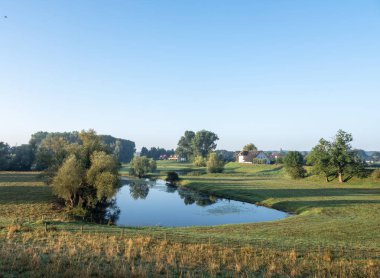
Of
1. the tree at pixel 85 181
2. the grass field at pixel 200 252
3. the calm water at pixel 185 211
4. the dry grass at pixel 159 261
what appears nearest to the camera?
the dry grass at pixel 159 261

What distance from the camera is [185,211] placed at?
171 feet

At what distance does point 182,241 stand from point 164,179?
284ft

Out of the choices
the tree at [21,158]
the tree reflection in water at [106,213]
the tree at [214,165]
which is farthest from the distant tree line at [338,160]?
the tree at [21,158]

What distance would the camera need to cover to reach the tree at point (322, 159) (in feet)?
284

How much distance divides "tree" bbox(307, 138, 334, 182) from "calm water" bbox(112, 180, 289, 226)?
1460 inches

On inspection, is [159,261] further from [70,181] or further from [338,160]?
[338,160]

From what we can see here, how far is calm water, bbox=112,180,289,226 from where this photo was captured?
43875 millimetres

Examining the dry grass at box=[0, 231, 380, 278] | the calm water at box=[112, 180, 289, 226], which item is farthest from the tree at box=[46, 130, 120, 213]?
the dry grass at box=[0, 231, 380, 278]

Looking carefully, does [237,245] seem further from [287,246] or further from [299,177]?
[299,177]

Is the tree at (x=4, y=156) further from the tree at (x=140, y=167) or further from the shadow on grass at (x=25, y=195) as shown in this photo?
the shadow on grass at (x=25, y=195)

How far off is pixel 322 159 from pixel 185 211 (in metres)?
52.2

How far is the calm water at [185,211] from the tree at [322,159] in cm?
3709

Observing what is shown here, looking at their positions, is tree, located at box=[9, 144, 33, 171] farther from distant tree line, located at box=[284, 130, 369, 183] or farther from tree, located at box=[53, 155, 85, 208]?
distant tree line, located at box=[284, 130, 369, 183]

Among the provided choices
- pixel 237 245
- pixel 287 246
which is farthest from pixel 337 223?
pixel 237 245
